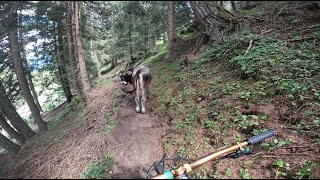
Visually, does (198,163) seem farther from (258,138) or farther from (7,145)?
(7,145)

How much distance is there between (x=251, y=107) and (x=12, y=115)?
28.4 ft

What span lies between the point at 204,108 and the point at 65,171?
11.9ft

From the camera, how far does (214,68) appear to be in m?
8.02

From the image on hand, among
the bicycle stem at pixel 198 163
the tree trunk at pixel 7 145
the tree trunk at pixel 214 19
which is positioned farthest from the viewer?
the tree trunk at pixel 214 19

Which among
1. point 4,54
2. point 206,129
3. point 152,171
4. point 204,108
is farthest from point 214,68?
point 4,54

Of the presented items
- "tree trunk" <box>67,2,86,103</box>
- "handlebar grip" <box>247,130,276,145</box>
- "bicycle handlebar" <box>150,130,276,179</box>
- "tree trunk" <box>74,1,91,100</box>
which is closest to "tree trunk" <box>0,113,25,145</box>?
"tree trunk" <box>67,2,86,103</box>

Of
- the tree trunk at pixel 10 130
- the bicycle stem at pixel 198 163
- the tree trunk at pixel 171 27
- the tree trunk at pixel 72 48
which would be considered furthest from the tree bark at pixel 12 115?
the bicycle stem at pixel 198 163

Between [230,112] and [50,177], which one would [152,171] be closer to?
[50,177]

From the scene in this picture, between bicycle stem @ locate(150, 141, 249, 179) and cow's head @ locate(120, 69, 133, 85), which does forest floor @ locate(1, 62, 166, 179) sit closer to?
bicycle stem @ locate(150, 141, 249, 179)

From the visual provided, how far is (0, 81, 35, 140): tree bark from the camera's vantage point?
8930mm

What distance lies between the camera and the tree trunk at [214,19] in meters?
9.75

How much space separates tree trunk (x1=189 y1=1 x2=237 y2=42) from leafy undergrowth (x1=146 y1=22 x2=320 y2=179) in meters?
1.39

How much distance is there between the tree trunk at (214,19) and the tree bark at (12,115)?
27.7ft

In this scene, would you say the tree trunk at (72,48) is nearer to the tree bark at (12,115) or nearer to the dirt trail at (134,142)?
the tree bark at (12,115)
